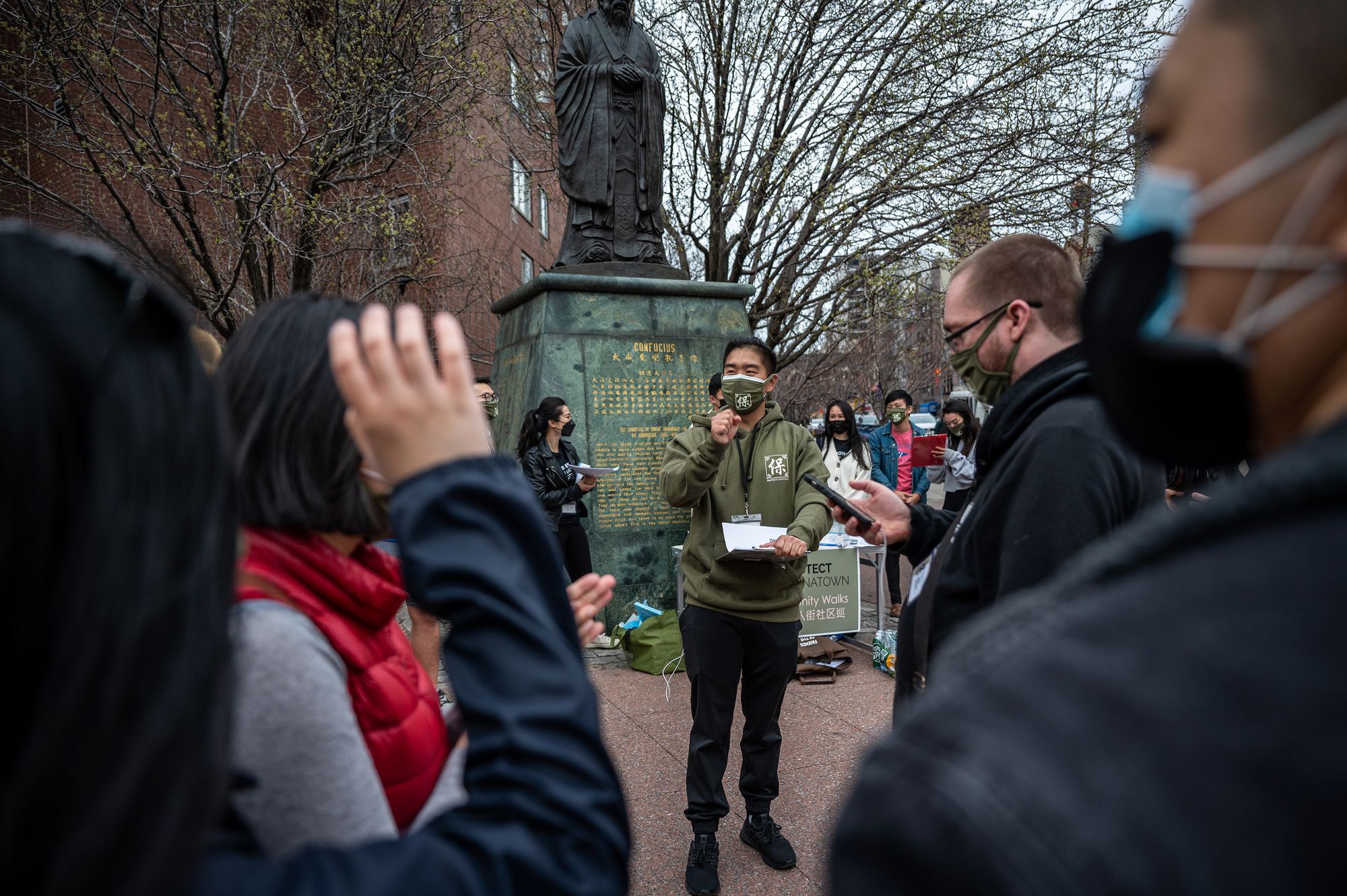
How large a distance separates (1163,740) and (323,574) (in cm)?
111

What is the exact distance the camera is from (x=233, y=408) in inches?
50.8

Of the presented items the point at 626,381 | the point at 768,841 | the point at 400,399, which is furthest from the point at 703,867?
the point at 626,381

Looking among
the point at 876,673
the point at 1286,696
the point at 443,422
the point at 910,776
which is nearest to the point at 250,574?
the point at 443,422

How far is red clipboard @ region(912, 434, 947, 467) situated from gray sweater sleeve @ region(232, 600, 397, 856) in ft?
22.9

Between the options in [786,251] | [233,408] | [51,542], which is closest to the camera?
[51,542]

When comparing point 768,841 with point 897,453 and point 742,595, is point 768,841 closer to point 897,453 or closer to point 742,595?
point 742,595

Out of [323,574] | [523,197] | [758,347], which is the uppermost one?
[523,197]

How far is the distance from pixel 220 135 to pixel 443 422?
366 inches

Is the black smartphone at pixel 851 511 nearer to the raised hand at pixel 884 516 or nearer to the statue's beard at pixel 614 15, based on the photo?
the raised hand at pixel 884 516

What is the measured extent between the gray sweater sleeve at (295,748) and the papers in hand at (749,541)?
2556 millimetres

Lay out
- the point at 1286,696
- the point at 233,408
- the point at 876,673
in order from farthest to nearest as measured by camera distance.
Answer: the point at 876,673, the point at 233,408, the point at 1286,696

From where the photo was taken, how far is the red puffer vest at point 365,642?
1204 millimetres

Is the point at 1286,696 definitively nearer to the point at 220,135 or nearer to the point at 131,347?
the point at 131,347

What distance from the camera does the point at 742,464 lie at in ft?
13.0
